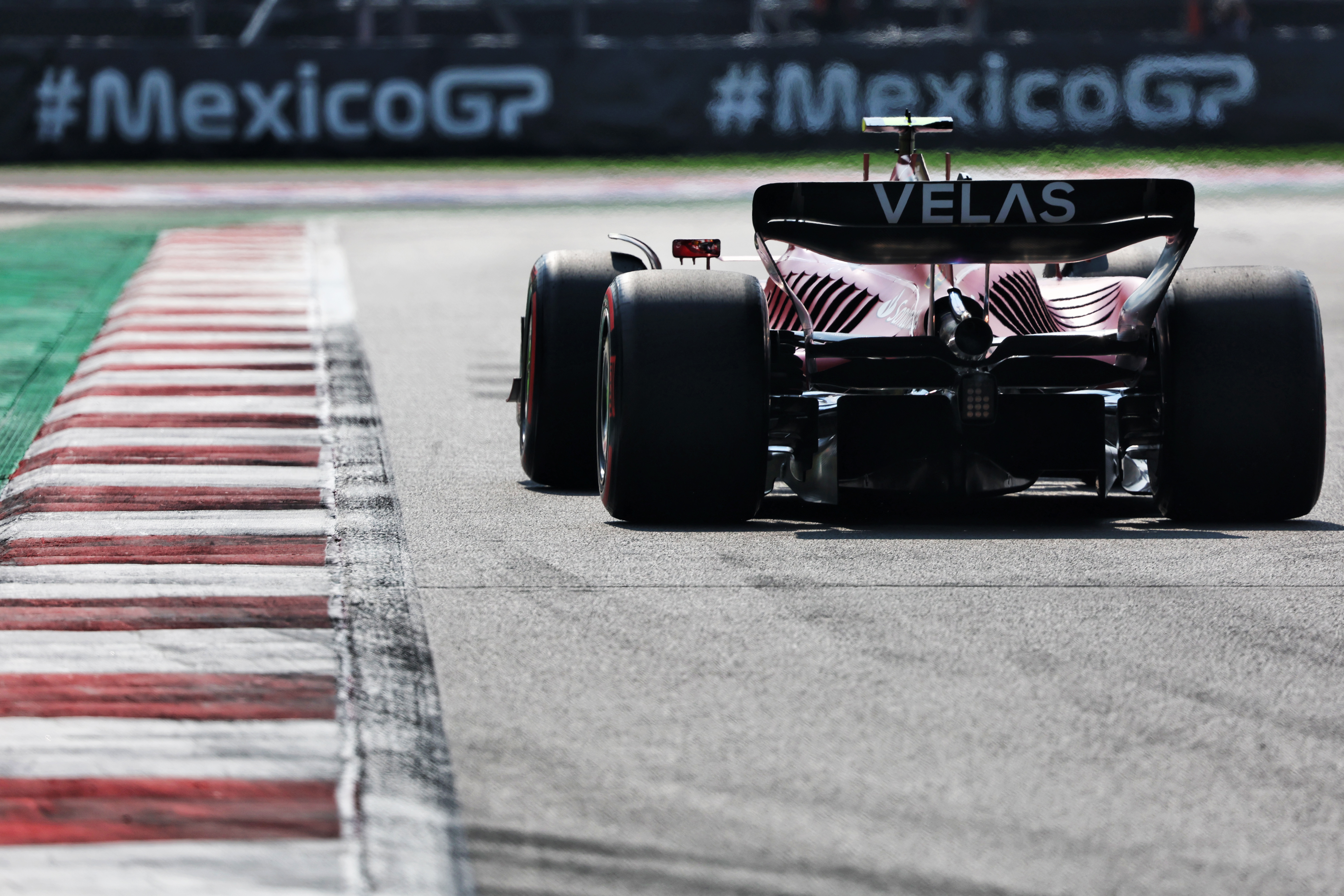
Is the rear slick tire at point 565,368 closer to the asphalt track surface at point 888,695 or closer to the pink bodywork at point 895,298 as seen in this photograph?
the asphalt track surface at point 888,695

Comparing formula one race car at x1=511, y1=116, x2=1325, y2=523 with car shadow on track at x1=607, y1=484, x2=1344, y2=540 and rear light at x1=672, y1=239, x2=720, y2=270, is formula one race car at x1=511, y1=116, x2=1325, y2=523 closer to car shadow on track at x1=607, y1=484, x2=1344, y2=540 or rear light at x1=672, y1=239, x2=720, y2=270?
car shadow on track at x1=607, y1=484, x2=1344, y2=540

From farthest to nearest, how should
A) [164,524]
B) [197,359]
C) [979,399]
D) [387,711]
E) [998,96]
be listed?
[998,96]
[197,359]
[164,524]
[979,399]
[387,711]

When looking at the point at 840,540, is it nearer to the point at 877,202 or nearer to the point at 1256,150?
the point at 877,202

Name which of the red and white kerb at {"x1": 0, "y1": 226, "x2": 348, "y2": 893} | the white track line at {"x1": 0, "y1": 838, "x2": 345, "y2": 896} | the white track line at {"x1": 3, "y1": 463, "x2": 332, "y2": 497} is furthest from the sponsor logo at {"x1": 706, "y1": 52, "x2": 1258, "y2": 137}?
the white track line at {"x1": 0, "y1": 838, "x2": 345, "y2": 896}

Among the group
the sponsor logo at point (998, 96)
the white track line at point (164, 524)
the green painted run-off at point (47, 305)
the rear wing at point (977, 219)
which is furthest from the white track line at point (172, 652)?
the sponsor logo at point (998, 96)

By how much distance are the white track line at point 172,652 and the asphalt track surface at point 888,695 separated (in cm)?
28

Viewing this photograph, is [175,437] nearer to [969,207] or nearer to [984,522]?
[984,522]

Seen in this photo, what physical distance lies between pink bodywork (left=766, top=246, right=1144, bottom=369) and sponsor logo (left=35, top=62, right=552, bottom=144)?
55.5 feet

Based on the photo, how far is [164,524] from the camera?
19.5 ft

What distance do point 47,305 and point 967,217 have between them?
26.7 ft

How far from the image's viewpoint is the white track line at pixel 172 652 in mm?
4297

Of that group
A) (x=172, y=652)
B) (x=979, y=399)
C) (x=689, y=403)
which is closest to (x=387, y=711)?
(x=172, y=652)

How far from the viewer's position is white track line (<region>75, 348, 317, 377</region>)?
9.41 metres

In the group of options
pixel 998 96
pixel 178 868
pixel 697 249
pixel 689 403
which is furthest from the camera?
pixel 998 96
